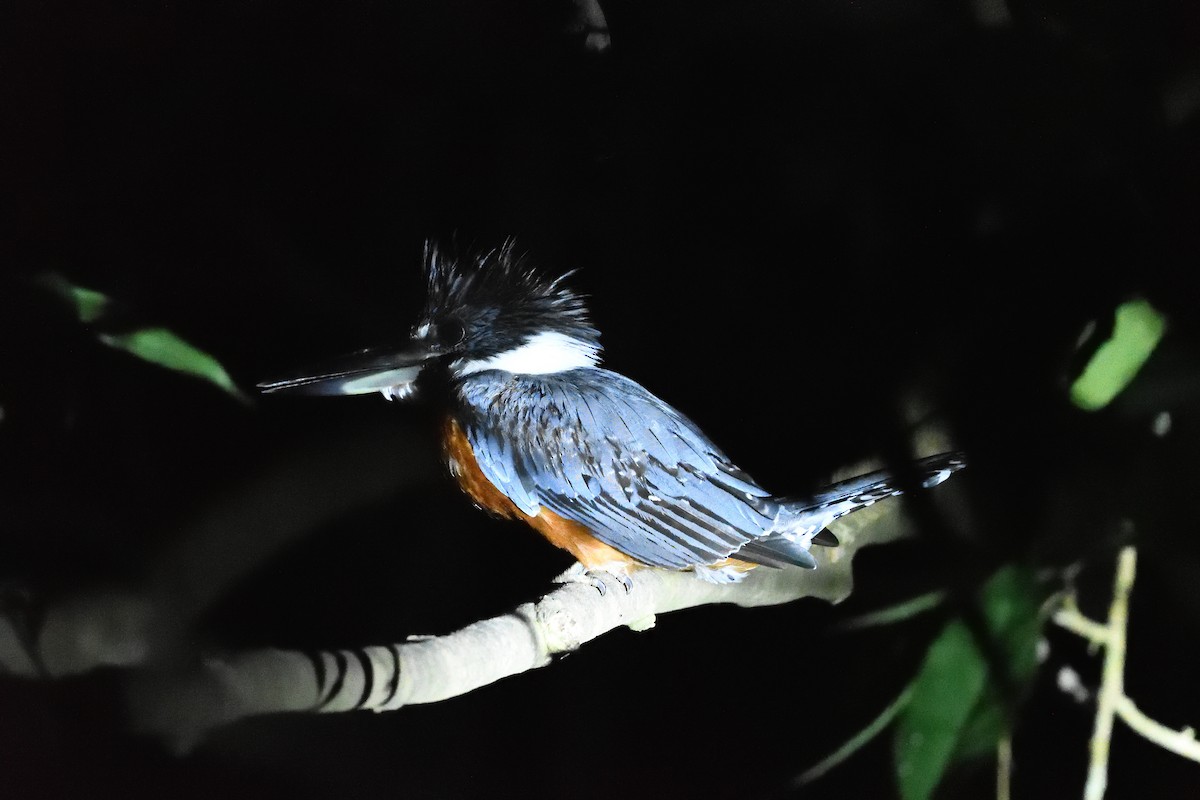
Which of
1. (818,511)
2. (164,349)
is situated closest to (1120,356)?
(818,511)

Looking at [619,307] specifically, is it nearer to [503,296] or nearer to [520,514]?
[503,296]

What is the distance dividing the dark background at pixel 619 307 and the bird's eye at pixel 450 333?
5cm

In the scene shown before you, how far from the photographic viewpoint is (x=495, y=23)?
33.1 inches

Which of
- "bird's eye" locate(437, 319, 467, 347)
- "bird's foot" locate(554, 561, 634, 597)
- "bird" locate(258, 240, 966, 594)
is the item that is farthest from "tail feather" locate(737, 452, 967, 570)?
"bird's eye" locate(437, 319, 467, 347)

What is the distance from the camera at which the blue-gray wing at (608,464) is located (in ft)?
2.85

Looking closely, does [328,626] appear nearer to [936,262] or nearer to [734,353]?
[734,353]

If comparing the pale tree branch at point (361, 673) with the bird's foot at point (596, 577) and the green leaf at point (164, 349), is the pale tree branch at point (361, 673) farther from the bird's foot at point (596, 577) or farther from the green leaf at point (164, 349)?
the green leaf at point (164, 349)

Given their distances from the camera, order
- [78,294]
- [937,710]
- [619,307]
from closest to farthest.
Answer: [78,294]
[619,307]
[937,710]

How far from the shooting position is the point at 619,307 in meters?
0.90

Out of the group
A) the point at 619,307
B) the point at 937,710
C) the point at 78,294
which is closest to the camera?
the point at 78,294

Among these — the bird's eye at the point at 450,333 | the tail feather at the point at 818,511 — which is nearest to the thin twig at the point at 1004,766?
the tail feather at the point at 818,511

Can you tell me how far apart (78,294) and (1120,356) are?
1212 millimetres

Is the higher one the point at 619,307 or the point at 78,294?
the point at 78,294

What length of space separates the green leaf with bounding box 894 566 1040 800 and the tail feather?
197 millimetres
